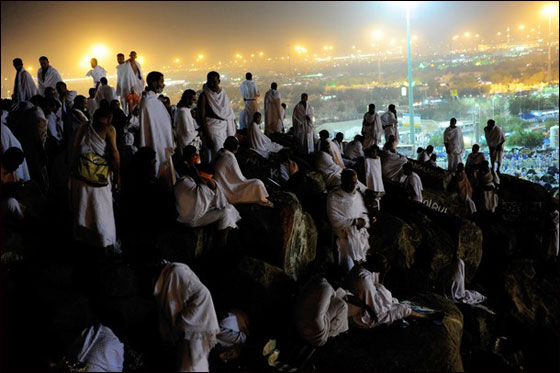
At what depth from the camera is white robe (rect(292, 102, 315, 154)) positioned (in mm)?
13531

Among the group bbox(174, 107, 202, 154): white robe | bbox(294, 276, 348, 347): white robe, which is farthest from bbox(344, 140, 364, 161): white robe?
bbox(294, 276, 348, 347): white robe

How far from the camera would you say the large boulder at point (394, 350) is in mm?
5730

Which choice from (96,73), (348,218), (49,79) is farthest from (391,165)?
(49,79)

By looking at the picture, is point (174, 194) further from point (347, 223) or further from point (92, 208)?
point (347, 223)

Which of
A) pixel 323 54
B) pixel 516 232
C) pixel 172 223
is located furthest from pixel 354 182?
pixel 323 54

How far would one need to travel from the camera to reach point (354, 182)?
7.34 m

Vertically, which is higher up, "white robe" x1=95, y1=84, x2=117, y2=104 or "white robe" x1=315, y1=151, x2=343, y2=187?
"white robe" x1=95, y1=84, x2=117, y2=104

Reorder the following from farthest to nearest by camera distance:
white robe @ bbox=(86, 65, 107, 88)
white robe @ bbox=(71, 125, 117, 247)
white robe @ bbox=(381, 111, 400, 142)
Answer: white robe @ bbox=(381, 111, 400, 142), white robe @ bbox=(86, 65, 107, 88), white robe @ bbox=(71, 125, 117, 247)

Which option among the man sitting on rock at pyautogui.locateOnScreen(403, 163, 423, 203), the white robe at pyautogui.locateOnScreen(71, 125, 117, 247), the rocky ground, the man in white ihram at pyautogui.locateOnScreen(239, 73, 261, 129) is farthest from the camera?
the man in white ihram at pyautogui.locateOnScreen(239, 73, 261, 129)

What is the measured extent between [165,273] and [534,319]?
8828 millimetres

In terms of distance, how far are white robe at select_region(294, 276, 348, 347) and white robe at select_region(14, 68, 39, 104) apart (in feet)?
27.8

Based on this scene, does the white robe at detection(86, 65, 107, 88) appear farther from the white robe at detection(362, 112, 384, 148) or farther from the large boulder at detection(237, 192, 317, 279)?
the large boulder at detection(237, 192, 317, 279)

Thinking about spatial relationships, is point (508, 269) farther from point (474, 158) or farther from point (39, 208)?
point (39, 208)

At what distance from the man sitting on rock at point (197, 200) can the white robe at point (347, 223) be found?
168 cm
